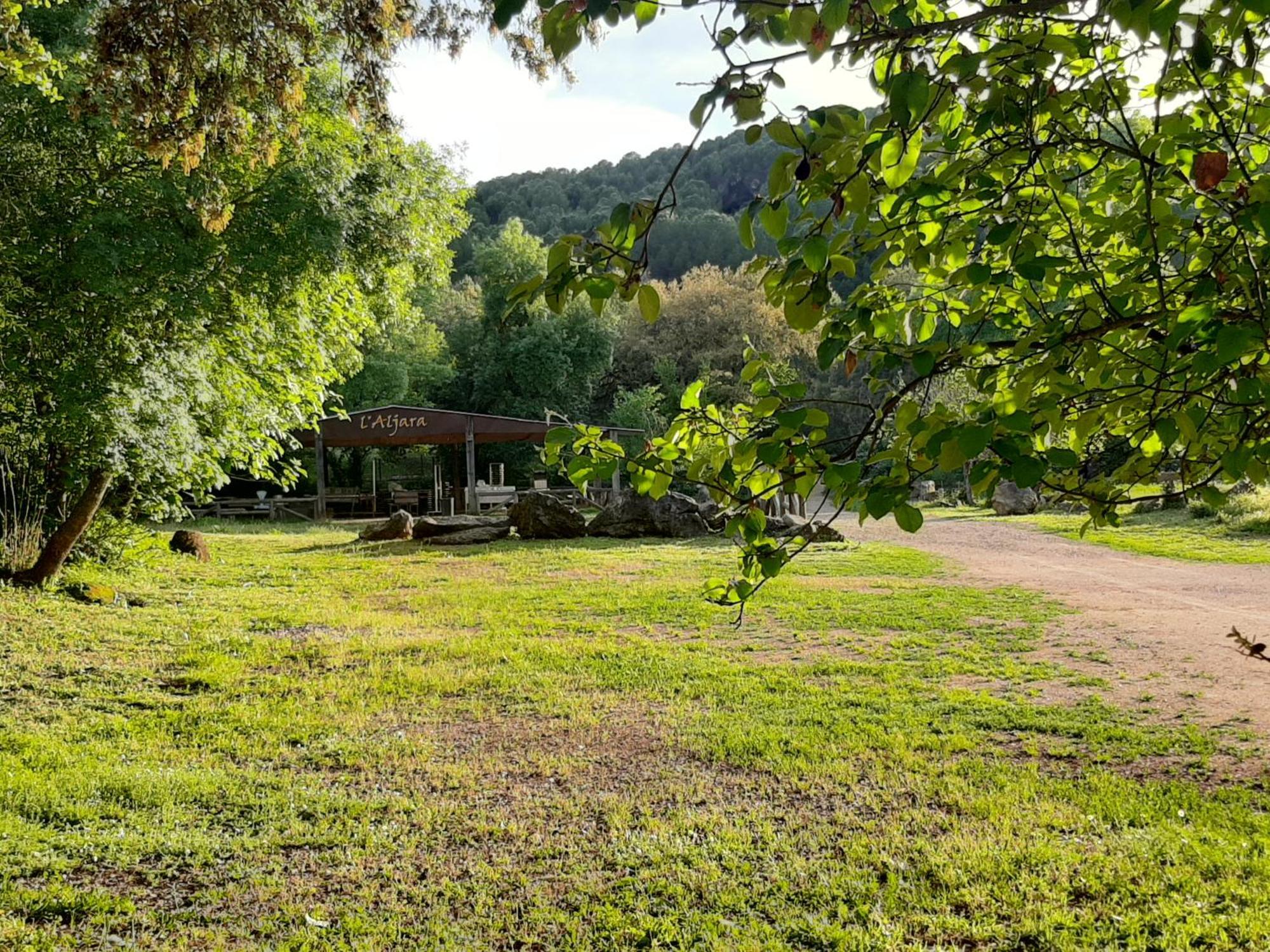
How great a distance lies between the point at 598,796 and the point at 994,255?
314 centimetres

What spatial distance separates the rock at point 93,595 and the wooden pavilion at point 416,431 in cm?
1275

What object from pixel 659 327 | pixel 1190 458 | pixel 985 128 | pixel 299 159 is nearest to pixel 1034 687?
pixel 1190 458

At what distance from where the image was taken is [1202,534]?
14266mm

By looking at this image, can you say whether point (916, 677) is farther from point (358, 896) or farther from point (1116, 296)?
point (1116, 296)

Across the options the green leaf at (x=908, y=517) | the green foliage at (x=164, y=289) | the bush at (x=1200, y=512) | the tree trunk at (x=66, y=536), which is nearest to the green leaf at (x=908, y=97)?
the green leaf at (x=908, y=517)

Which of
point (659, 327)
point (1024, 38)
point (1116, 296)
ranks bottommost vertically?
point (1116, 296)

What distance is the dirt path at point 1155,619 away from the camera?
524 cm

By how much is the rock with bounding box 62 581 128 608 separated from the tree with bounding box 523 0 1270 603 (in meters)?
7.97

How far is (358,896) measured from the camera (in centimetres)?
302

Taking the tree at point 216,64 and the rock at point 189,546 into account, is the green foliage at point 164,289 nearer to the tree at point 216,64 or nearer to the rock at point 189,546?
the tree at point 216,64

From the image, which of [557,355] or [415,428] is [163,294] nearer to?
[415,428]

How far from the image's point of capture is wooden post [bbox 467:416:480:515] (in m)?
21.8

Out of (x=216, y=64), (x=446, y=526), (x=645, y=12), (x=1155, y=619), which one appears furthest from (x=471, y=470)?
(x=645, y=12)

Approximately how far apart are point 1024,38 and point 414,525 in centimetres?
1613
